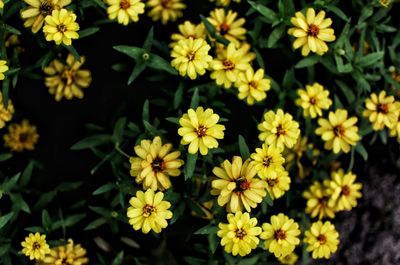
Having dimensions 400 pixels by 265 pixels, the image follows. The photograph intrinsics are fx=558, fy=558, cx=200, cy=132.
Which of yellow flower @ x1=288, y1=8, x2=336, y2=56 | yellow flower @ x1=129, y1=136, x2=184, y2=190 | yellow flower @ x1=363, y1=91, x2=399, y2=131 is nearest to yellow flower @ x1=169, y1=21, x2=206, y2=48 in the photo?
yellow flower @ x1=288, y1=8, x2=336, y2=56

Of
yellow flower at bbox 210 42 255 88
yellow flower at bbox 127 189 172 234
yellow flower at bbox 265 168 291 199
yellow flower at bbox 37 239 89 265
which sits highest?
yellow flower at bbox 210 42 255 88

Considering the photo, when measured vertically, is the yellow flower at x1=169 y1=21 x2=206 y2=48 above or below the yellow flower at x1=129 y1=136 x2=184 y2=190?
above

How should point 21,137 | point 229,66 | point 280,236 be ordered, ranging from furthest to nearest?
1. point 21,137
2. point 229,66
3. point 280,236

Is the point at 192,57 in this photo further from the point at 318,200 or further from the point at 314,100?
the point at 318,200

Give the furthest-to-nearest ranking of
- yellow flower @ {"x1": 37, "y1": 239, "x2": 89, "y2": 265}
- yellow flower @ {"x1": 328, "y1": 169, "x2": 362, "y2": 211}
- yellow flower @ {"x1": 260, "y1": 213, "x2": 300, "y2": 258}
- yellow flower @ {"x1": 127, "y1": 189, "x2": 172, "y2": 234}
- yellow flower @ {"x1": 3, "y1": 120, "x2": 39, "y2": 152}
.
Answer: yellow flower @ {"x1": 3, "y1": 120, "x2": 39, "y2": 152}, yellow flower @ {"x1": 328, "y1": 169, "x2": 362, "y2": 211}, yellow flower @ {"x1": 37, "y1": 239, "x2": 89, "y2": 265}, yellow flower @ {"x1": 260, "y1": 213, "x2": 300, "y2": 258}, yellow flower @ {"x1": 127, "y1": 189, "x2": 172, "y2": 234}

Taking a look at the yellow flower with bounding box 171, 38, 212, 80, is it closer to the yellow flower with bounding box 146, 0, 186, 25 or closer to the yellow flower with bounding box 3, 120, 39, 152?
the yellow flower with bounding box 146, 0, 186, 25

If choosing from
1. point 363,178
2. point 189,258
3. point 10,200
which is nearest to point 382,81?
point 363,178

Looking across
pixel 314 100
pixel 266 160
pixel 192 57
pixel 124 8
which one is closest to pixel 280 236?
pixel 266 160
